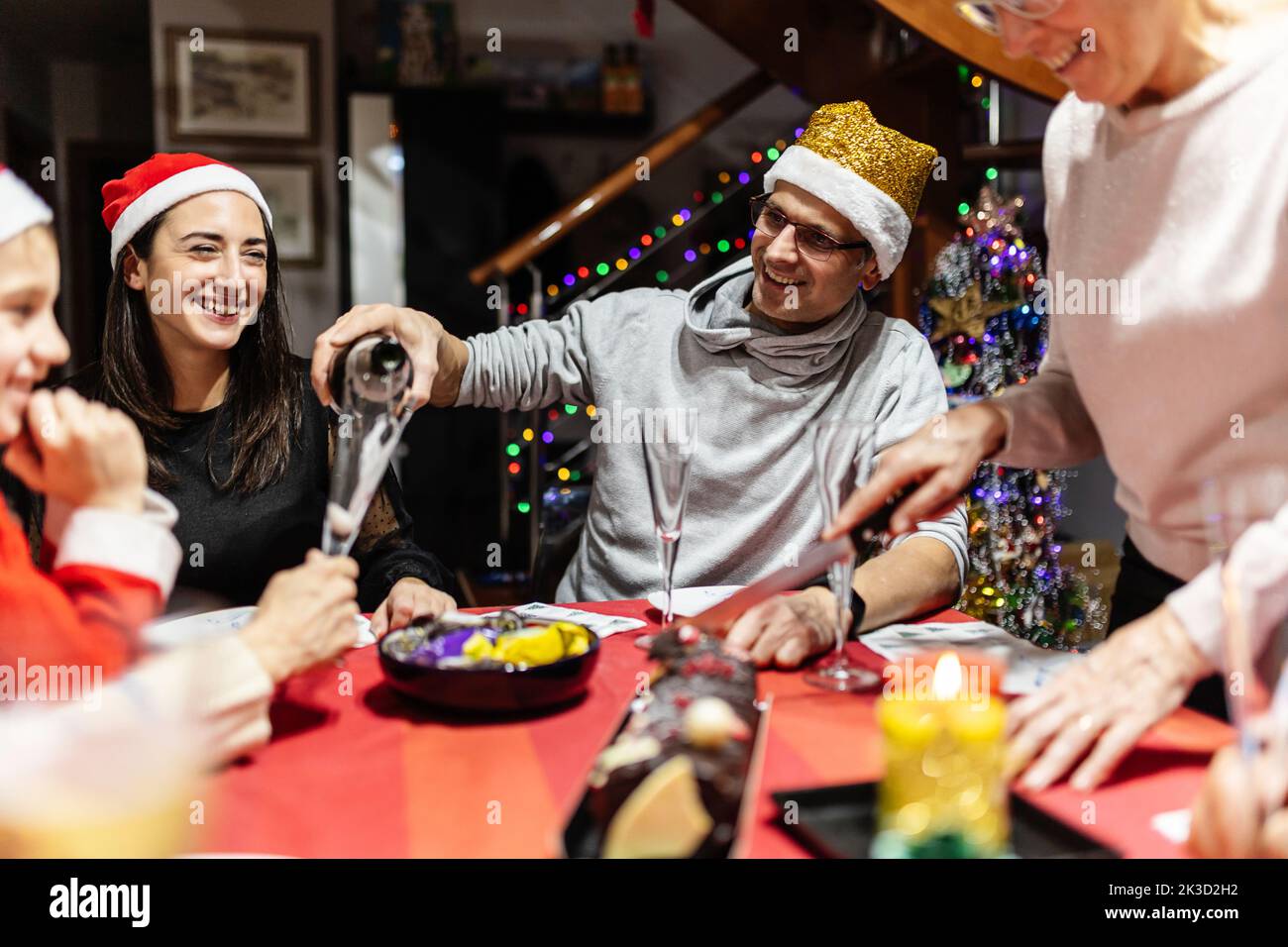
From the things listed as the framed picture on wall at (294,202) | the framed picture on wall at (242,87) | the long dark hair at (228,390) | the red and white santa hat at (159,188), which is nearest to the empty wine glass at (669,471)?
the long dark hair at (228,390)

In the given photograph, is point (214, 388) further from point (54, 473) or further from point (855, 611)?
point (855, 611)

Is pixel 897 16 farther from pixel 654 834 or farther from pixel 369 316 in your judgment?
pixel 654 834

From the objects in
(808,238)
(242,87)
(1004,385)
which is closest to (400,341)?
(808,238)

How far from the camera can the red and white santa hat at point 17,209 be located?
0.82m

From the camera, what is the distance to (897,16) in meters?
Result: 2.75

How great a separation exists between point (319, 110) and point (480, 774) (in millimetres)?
5211

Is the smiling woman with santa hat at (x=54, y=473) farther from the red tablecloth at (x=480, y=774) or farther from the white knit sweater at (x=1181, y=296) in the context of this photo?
the white knit sweater at (x=1181, y=296)

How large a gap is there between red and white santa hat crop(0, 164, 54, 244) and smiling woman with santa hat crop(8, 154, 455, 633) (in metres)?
0.92

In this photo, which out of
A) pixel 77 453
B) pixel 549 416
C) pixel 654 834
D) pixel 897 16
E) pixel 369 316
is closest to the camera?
pixel 654 834

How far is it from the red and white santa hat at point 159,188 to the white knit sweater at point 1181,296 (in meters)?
1.36

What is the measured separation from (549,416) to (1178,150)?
317 cm
